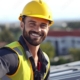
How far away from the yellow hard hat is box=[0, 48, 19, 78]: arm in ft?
0.94

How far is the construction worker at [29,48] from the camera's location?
62.0 inches

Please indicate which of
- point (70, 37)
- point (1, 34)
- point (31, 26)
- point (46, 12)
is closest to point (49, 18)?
point (46, 12)

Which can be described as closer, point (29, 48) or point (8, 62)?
point (8, 62)

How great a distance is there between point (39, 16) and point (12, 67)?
0.37 metres

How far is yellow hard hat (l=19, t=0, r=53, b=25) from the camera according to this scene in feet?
5.63

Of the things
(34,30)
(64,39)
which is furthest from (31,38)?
(64,39)

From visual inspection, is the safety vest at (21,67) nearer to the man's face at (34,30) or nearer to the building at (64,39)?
the man's face at (34,30)

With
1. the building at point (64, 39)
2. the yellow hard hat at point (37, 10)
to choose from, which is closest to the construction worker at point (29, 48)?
the yellow hard hat at point (37, 10)

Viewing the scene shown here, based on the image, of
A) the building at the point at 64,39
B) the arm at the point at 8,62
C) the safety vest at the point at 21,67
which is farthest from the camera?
the building at the point at 64,39

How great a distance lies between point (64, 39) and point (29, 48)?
89.7 feet

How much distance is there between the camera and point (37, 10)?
173 cm

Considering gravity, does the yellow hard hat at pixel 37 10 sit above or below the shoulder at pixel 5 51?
above

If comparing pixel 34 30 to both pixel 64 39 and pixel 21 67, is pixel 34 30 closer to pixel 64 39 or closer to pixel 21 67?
pixel 21 67

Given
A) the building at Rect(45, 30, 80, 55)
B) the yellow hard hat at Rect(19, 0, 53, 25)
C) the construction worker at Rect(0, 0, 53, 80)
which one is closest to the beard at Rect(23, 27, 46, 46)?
the construction worker at Rect(0, 0, 53, 80)
